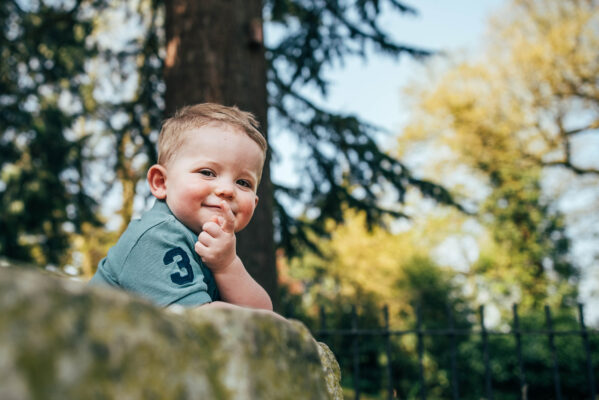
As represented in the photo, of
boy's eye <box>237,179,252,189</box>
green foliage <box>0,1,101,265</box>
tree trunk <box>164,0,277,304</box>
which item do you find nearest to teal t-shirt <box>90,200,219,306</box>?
boy's eye <box>237,179,252,189</box>

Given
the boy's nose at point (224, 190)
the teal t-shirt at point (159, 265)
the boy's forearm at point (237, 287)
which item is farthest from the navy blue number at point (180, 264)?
the boy's nose at point (224, 190)

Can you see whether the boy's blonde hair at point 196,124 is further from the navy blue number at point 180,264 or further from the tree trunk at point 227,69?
the tree trunk at point 227,69

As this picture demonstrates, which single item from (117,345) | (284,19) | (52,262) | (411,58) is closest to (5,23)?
(52,262)

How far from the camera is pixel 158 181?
5.63ft

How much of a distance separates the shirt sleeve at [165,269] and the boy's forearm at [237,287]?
7 cm

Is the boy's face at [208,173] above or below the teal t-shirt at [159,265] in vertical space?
above

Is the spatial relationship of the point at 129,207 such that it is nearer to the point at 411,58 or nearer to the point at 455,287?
the point at 411,58

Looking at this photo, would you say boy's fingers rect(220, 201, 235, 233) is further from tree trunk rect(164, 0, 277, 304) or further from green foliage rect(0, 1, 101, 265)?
green foliage rect(0, 1, 101, 265)

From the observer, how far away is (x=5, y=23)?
8.16m

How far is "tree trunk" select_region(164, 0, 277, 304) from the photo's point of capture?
11.9 ft

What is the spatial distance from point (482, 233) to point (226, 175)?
609 inches

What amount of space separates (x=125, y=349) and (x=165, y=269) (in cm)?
76

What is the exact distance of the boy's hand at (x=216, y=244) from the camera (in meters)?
1.44

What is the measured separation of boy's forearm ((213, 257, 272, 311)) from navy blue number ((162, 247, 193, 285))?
141 millimetres
